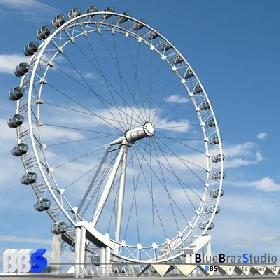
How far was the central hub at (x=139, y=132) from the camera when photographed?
190ft

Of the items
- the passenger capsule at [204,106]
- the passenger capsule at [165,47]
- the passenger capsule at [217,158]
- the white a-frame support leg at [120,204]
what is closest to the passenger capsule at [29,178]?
the white a-frame support leg at [120,204]

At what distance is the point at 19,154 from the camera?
168 ft

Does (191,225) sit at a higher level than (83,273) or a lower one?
higher

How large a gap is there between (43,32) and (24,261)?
20.7m

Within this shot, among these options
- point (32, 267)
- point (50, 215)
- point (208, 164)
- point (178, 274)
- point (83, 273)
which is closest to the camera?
point (32, 267)

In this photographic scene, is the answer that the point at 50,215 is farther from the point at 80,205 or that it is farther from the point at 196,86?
the point at 196,86

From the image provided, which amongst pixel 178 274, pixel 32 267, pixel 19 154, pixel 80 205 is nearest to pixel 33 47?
pixel 19 154

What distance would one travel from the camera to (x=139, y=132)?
2291 inches

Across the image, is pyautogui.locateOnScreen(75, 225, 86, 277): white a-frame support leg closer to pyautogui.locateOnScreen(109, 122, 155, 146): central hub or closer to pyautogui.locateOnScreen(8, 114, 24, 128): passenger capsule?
pyautogui.locateOnScreen(109, 122, 155, 146): central hub

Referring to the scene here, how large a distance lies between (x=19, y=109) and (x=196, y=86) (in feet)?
84.2

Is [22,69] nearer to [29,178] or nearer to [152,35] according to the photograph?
[29,178]

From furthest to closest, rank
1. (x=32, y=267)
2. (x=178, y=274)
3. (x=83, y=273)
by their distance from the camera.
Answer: (x=178, y=274) < (x=83, y=273) < (x=32, y=267)

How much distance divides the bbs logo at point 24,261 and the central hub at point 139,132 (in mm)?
16611

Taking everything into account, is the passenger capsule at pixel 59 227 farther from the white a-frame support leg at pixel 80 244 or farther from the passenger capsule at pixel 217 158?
the passenger capsule at pixel 217 158
